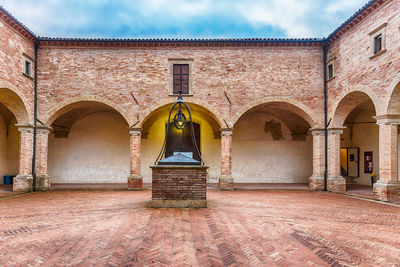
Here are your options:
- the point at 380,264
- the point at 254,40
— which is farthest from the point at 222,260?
the point at 254,40

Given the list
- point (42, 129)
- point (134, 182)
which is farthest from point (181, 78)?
point (42, 129)

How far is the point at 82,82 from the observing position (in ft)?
39.8

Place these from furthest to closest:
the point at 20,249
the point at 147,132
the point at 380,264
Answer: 1. the point at 147,132
2. the point at 20,249
3. the point at 380,264

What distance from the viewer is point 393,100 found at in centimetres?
886

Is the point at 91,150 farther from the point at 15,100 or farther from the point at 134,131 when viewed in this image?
the point at 15,100

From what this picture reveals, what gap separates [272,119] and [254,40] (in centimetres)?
578

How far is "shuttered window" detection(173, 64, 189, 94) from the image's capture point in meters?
12.4

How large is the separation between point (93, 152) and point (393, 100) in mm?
15547

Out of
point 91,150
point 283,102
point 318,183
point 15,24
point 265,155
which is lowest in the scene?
point 318,183

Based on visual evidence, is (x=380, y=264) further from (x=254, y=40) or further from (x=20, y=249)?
(x=254, y=40)

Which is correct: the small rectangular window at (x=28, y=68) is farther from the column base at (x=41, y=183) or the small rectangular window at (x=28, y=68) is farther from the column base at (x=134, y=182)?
the column base at (x=134, y=182)

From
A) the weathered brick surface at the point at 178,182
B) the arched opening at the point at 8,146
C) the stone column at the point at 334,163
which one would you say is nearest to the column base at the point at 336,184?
the stone column at the point at 334,163

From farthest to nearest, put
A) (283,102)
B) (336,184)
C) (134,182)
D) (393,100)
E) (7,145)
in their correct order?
(7,145) → (283,102) → (134,182) → (336,184) → (393,100)

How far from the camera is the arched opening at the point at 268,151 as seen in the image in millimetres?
16000
